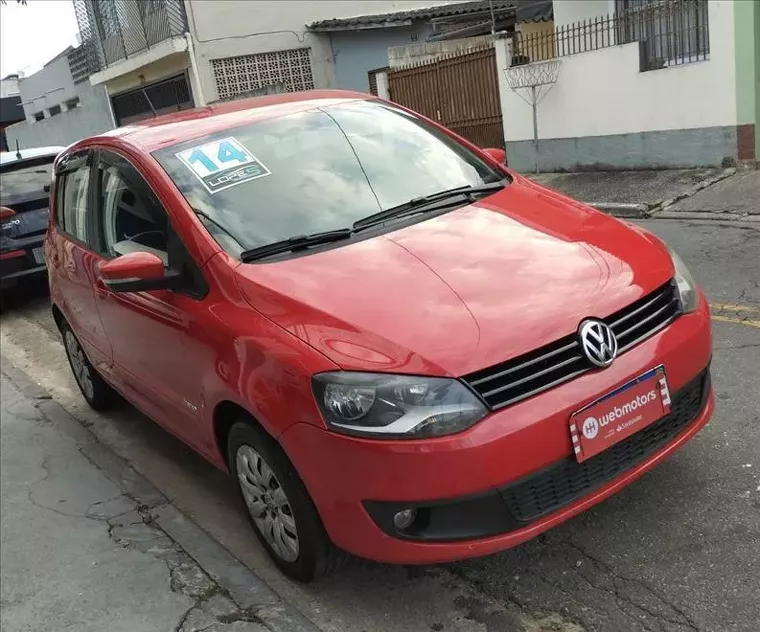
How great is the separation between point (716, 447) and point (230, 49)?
1710cm

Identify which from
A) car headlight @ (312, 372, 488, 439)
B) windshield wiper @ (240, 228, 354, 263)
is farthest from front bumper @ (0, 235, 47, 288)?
car headlight @ (312, 372, 488, 439)

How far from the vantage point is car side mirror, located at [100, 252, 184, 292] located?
10.0ft

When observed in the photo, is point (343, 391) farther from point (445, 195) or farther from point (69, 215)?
point (69, 215)

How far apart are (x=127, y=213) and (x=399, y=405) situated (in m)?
2.02

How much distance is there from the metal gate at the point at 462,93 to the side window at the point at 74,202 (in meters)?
8.82

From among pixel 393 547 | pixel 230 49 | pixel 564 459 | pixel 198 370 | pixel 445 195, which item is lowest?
pixel 393 547

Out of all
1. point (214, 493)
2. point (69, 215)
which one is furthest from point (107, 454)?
point (69, 215)

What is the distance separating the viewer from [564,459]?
2.43m

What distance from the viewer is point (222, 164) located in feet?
11.1

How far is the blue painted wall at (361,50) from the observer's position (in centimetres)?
1927

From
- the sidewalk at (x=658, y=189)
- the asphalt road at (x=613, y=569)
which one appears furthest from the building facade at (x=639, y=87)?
the asphalt road at (x=613, y=569)

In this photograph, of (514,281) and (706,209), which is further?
(706,209)

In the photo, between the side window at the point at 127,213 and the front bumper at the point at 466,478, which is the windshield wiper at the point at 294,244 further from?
the front bumper at the point at 466,478

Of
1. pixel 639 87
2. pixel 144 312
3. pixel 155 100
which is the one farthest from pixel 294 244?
pixel 155 100
